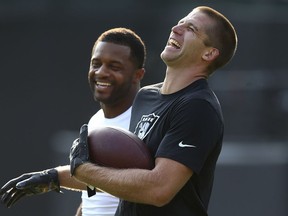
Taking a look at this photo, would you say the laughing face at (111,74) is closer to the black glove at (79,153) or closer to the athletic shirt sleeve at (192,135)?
the black glove at (79,153)

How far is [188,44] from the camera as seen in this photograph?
4.43 meters

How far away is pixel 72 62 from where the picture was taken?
10.6 meters

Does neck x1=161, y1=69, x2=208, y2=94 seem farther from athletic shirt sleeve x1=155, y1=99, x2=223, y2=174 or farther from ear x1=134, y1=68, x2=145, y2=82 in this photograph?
ear x1=134, y1=68, x2=145, y2=82

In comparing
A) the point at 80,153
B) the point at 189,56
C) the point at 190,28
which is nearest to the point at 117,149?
the point at 80,153

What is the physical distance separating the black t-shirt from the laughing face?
32.1 inches

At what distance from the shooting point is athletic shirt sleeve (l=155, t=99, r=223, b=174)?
407 centimetres

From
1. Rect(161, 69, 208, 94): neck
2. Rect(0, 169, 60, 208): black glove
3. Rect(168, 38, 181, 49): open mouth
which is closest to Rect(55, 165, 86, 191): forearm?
Rect(0, 169, 60, 208): black glove

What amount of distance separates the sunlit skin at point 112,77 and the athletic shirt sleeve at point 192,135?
115 centimetres

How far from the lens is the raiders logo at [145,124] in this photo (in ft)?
14.2

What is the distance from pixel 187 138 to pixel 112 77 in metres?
1.25

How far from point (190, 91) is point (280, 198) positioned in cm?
503

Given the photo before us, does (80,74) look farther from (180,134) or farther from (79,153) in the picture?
(180,134)

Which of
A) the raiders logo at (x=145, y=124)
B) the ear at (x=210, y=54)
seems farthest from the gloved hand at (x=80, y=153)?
the ear at (x=210, y=54)

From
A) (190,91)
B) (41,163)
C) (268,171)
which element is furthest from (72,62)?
(190,91)
